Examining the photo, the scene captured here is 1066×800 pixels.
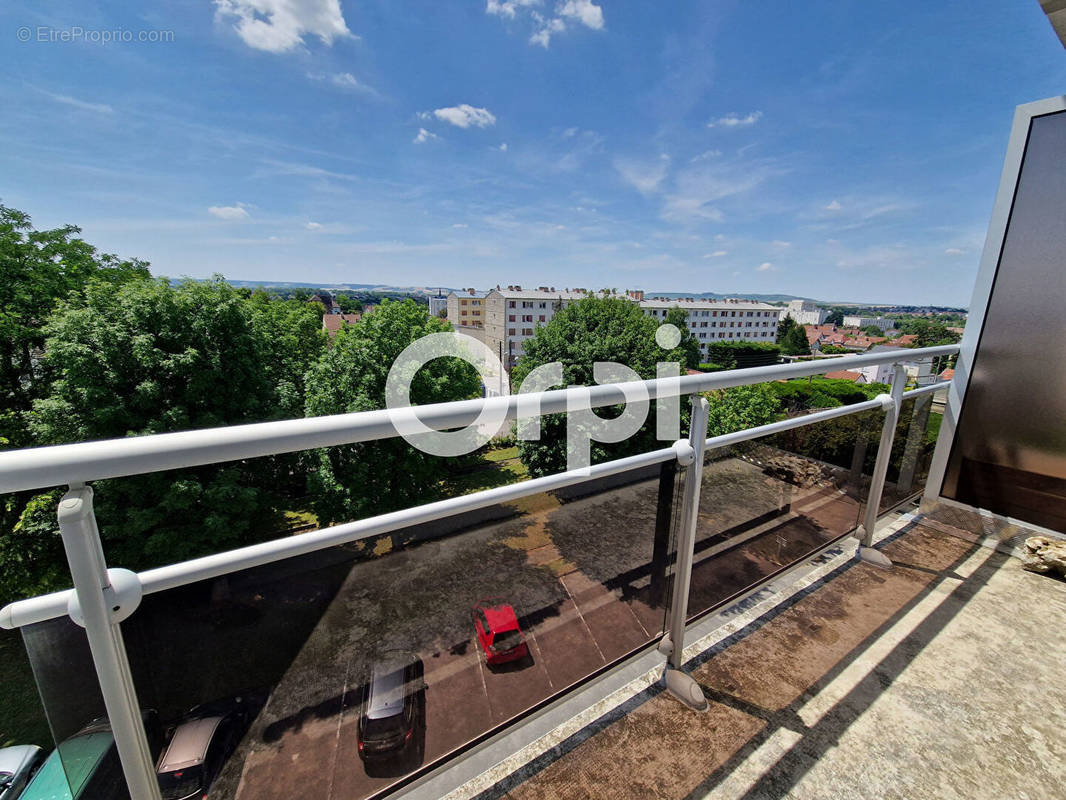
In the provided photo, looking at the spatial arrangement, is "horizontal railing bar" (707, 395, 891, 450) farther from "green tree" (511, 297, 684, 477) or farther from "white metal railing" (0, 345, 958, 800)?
"green tree" (511, 297, 684, 477)

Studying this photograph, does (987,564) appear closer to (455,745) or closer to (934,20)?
(455,745)

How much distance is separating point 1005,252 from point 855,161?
31.7 meters

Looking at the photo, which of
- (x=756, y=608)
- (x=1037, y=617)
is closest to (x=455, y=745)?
(x=756, y=608)

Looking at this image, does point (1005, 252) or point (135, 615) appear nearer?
point (135, 615)

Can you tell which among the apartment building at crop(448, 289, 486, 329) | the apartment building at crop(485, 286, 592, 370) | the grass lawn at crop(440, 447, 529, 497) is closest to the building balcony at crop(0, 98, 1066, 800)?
the grass lawn at crop(440, 447, 529, 497)

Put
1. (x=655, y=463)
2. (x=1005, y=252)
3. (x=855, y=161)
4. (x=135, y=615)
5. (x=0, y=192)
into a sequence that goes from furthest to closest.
Answer: 1. (x=855, y=161)
2. (x=0, y=192)
3. (x=1005, y=252)
4. (x=655, y=463)
5. (x=135, y=615)

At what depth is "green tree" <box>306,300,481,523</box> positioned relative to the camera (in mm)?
9453

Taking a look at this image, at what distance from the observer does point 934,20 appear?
20.7 feet

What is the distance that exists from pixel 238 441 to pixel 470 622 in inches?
28.5

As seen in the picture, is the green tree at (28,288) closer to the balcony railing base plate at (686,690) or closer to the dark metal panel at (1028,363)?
the balcony railing base plate at (686,690)

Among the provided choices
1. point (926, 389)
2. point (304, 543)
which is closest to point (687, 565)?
point (304, 543)

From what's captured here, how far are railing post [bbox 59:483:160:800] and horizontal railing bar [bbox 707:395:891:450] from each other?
5.02 feet

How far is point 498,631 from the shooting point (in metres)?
1.19

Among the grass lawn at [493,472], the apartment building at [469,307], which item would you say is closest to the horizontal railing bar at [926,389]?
the grass lawn at [493,472]
